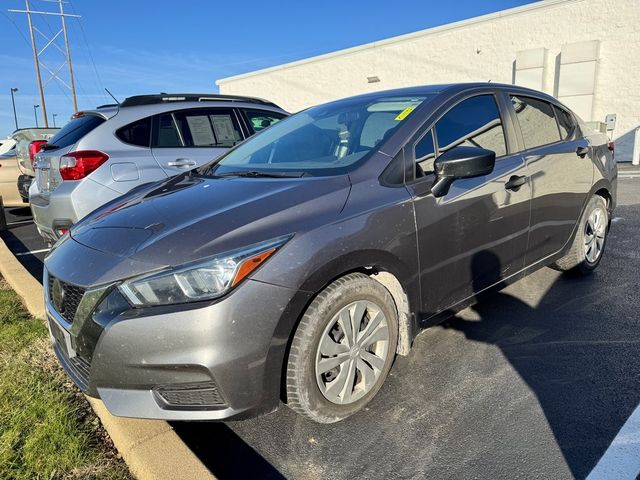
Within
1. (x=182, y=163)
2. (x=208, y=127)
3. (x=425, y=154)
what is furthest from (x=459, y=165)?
(x=208, y=127)

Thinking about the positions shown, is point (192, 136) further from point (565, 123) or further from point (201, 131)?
point (565, 123)

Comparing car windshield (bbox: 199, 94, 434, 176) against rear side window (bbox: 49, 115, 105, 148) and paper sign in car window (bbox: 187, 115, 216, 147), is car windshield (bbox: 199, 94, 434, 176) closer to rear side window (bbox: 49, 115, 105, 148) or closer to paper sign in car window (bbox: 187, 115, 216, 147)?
paper sign in car window (bbox: 187, 115, 216, 147)

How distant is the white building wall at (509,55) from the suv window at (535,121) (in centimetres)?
1505

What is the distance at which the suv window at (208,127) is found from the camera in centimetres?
514

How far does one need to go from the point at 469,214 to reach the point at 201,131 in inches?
134

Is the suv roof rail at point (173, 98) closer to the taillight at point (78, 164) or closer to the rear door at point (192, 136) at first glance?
the rear door at point (192, 136)

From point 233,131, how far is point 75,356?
3881mm

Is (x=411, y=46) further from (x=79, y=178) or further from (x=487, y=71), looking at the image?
(x=79, y=178)

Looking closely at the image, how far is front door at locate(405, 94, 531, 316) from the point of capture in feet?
8.75

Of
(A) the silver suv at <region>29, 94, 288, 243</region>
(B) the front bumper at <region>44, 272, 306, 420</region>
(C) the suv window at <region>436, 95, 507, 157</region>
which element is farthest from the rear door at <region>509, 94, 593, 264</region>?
(A) the silver suv at <region>29, 94, 288, 243</region>

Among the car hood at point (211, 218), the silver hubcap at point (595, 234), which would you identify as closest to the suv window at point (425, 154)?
the car hood at point (211, 218)

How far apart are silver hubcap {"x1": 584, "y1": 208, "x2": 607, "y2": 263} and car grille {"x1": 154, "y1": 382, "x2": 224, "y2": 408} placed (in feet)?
11.6

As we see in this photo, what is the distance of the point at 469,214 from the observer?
A: 2854mm

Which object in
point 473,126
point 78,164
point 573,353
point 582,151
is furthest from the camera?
point 78,164
